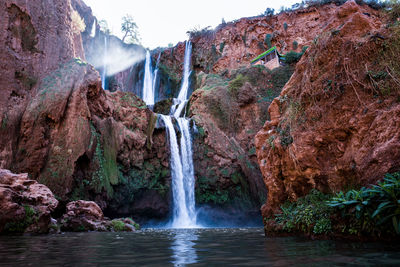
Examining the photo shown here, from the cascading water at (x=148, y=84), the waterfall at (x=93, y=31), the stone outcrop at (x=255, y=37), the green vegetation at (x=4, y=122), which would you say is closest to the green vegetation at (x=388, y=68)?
the green vegetation at (x=4, y=122)

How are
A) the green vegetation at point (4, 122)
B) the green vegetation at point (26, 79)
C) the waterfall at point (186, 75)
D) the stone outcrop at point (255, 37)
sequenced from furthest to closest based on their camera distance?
the stone outcrop at point (255, 37), the waterfall at point (186, 75), the green vegetation at point (26, 79), the green vegetation at point (4, 122)

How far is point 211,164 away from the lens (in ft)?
63.1

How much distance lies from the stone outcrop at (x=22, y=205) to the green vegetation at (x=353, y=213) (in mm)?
7326

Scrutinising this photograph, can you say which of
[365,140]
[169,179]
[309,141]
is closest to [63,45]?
[169,179]

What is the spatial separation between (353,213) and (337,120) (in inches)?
91.9

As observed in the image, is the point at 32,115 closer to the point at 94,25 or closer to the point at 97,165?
the point at 97,165

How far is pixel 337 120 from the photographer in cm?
616

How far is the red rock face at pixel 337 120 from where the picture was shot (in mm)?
5188

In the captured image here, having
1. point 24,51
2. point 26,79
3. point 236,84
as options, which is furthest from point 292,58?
point 26,79

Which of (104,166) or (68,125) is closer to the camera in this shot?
(68,125)

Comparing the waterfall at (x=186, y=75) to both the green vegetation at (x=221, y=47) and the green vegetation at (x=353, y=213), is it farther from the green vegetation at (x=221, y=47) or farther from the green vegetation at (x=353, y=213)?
A: the green vegetation at (x=353, y=213)

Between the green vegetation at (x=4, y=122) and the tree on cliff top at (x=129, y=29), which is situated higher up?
the tree on cliff top at (x=129, y=29)

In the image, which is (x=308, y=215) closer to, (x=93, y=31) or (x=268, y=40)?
(x=268, y=40)

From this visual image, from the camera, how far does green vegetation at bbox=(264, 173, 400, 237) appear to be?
3.89 meters
